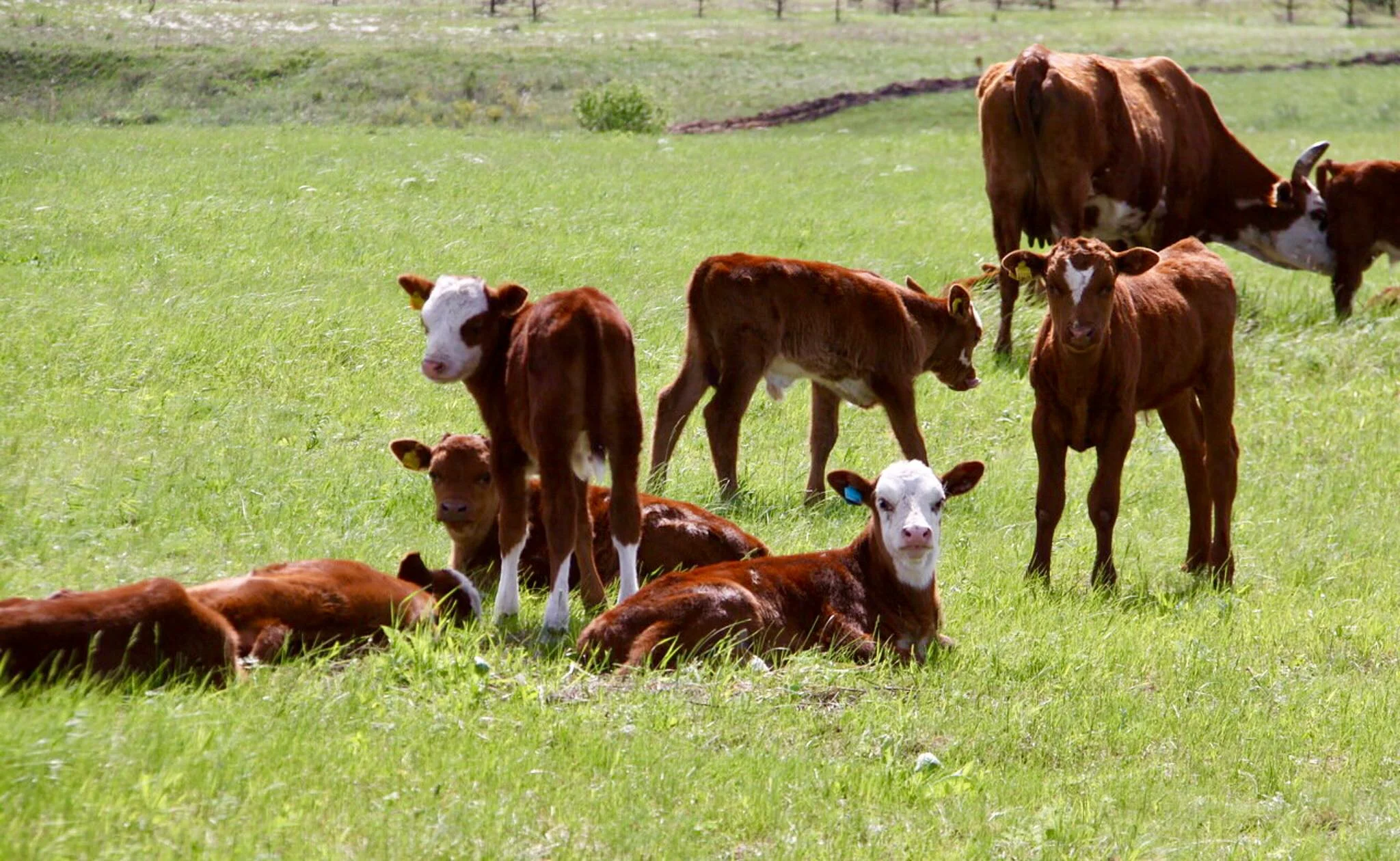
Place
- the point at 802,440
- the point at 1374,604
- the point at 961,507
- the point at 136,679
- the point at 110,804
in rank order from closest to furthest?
1. the point at 110,804
2. the point at 136,679
3. the point at 1374,604
4. the point at 961,507
5. the point at 802,440

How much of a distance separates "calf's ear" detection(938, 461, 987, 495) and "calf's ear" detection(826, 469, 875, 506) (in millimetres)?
412

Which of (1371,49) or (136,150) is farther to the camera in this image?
(1371,49)

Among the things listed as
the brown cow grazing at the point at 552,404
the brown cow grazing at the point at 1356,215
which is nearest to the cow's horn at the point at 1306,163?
the brown cow grazing at the point at 1356,215

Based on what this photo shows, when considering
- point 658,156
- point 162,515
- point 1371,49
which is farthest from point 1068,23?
point 162,515

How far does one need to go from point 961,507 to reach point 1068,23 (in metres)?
74.1

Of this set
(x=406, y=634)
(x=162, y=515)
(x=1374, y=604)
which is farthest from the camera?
(x=1374, y=604)

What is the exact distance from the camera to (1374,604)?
1034cm

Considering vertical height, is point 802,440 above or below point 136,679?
below

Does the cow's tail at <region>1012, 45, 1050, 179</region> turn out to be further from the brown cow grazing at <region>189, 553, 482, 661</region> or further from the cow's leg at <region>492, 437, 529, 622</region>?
the brown cow grazing at <region>189, 553, 482, 661</region>

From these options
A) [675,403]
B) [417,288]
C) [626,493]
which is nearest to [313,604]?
[626,493]

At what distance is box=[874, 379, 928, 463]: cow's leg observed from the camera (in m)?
11.8

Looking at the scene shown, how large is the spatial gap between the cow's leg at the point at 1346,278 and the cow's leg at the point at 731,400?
35.5 feet

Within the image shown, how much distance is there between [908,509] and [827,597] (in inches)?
23.5

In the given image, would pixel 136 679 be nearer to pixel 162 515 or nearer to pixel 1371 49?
pixel 162 515
